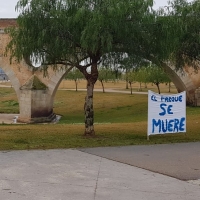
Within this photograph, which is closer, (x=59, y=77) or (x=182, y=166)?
(x=182, y=166)

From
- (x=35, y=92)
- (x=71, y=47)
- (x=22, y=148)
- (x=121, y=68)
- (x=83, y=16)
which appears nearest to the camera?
(x=22, y=148)

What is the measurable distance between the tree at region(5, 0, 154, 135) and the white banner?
1.65 m

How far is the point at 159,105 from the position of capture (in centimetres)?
1027

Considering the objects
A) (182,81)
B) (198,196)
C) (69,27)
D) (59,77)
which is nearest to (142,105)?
(182,81)

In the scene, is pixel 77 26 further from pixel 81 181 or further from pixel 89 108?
pixel 81 181

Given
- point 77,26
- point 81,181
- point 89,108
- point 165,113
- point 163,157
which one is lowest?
point 163,157

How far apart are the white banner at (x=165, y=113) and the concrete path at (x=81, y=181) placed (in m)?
3.25

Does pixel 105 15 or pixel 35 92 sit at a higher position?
pixel 105 15

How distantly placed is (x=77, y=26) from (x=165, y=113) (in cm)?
334

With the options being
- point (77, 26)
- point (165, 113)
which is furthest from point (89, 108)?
point (77, 26)

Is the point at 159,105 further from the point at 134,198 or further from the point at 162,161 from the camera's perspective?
the point at 134,198

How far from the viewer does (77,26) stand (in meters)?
9.39

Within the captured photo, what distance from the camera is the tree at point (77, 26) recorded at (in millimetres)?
9102

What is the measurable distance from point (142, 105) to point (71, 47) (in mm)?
20101
